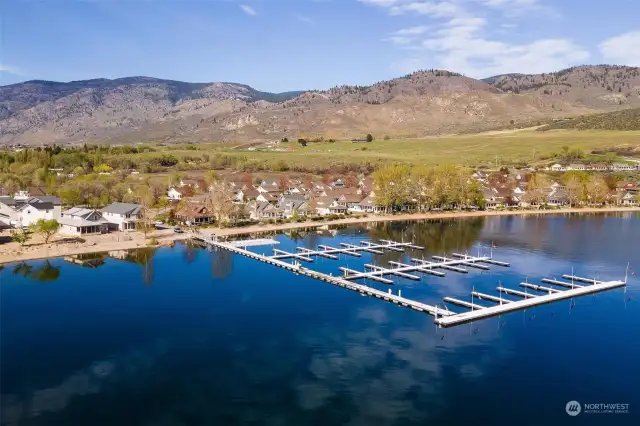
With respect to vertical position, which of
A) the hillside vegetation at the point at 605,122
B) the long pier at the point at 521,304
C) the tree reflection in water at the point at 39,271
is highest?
→ the hillside vegetation at the point at 605,122

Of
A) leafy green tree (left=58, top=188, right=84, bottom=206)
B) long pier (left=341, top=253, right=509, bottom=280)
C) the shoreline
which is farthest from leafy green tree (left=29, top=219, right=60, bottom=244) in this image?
long pier (left=341, top=253, right=509, bottom=280)

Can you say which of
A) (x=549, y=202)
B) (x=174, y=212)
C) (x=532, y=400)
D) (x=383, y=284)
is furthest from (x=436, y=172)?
(x=532, y=400)

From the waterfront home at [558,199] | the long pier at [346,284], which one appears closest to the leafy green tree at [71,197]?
the long pier at [346,284]

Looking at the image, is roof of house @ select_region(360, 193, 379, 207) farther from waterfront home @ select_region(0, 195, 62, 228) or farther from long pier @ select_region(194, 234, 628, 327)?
waterfront home @ select_region(0, 195, 62, 228)

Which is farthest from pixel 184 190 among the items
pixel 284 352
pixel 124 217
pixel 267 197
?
pixel 284 352

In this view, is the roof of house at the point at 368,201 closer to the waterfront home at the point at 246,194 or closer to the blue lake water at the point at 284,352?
the waterfront home at the point at 246,194

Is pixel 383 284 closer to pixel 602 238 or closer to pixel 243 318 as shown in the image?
pixel 243 318
